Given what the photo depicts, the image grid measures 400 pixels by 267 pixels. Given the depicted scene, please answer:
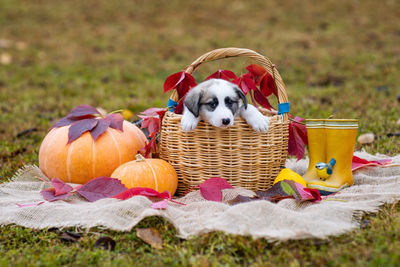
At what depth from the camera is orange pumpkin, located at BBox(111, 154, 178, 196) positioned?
2684 millimetres

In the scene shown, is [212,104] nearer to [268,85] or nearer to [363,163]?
[268,85]

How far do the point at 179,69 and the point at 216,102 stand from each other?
502 centimetres

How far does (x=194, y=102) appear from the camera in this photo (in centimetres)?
256

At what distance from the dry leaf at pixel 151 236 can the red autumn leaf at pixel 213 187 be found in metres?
0.51

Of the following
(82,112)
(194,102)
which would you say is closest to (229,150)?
(194,102)

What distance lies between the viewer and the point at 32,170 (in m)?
3.29

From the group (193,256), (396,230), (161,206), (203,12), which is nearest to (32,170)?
(161,206)

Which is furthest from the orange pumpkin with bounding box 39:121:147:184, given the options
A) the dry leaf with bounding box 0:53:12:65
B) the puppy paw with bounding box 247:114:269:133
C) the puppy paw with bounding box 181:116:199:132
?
the dry leaf with bounding box 0:53:12:65

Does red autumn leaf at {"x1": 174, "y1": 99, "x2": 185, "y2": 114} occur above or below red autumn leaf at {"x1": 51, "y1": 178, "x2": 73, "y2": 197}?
above

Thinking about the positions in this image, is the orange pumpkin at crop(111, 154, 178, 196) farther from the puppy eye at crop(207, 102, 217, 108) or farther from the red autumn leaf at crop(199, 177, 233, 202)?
the puppy eye at crop(207, 102, 217, 108)

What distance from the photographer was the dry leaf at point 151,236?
6.74ft

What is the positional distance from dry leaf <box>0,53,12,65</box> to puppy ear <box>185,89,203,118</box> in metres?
6.89

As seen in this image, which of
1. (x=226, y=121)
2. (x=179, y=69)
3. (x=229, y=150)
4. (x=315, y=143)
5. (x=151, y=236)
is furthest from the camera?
(x=179, y=69)

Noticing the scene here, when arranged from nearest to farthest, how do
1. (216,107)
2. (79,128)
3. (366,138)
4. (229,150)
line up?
(216,107)
(229,150)
(79,128)
(366,138)
